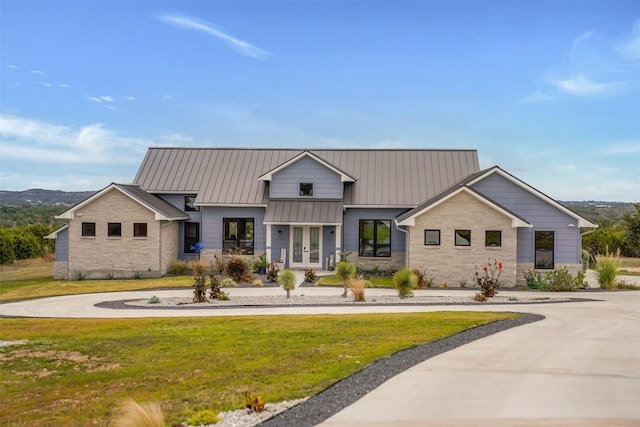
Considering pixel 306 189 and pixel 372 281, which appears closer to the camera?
pixel 372 281

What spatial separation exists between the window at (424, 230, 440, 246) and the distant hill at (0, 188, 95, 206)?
3001 inches

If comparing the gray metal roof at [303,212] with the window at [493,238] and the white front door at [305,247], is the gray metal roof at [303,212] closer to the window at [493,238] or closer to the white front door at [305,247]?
the white front door at [305,247]

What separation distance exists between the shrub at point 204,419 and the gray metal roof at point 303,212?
22.0 metres

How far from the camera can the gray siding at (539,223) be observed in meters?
26.6

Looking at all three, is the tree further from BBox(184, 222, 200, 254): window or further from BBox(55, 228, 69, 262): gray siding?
BBox(55, 228, 69, 262): gray siding

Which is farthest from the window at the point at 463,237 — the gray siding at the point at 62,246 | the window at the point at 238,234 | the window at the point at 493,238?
the gray siding at the point at 62,246

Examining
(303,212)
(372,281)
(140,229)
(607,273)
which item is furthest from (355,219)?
(607,273)

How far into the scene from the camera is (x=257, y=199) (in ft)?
105

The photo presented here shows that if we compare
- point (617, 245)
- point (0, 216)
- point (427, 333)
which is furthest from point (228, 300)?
point (0, 216)

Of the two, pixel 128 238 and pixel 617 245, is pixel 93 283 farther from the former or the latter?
pixel 617 245

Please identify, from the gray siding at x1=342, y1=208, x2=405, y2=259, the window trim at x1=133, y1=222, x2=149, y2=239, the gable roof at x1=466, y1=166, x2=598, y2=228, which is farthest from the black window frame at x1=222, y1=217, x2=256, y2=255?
the gable roof at x1=466, y1=166, x2=598, y2=228

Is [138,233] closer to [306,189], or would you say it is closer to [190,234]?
[190,234]

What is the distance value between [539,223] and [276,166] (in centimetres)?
1516

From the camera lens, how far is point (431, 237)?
26156mm
